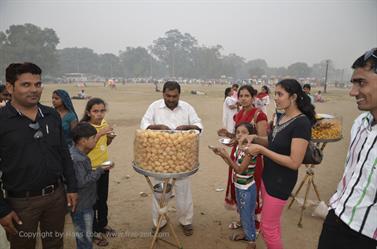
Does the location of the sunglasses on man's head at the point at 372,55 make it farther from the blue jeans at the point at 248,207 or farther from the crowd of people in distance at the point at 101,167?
the blue jeans at the point at 248,207

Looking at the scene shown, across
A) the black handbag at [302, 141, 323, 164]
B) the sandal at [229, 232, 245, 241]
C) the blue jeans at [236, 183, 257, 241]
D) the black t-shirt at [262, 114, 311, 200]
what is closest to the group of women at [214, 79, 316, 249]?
the black t-shirt at [262, 114, 311, 200]

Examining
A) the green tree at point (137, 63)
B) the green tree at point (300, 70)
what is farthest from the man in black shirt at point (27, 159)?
the green tree at point (300, 70)

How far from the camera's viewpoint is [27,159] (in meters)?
2.68

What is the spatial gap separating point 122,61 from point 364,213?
12786cm

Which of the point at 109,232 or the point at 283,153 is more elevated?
the point at 283,153

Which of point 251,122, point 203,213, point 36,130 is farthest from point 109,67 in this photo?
point 36,130

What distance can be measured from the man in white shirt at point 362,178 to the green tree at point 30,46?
81332 millimetres

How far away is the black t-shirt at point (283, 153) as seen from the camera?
283cm

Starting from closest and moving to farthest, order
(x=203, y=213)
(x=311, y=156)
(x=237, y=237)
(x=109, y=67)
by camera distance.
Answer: (x=311, y=156)
(x=237, y=237)
(x=203, y=213)
(x=109, y=67)

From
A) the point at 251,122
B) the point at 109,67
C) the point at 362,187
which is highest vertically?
the point at 109,67

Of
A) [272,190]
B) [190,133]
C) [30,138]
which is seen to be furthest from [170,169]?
[30,138]

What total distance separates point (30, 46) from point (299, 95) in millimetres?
86418

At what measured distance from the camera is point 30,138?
8.82ft

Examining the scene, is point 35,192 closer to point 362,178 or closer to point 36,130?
point 36,130
